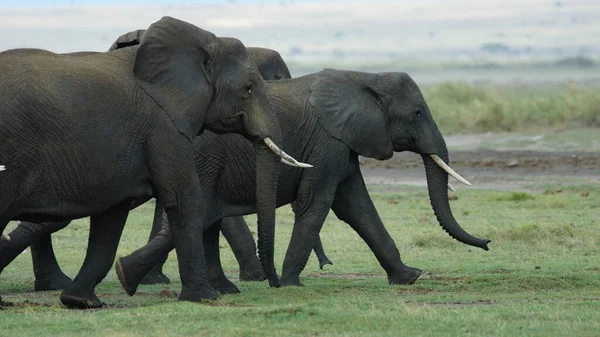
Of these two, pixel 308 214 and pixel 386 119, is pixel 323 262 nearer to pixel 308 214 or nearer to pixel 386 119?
pixel 308 214


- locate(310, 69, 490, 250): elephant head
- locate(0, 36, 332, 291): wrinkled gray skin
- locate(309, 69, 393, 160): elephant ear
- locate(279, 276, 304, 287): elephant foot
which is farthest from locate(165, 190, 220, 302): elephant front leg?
locate(310, 69, 490, 250): elephant head

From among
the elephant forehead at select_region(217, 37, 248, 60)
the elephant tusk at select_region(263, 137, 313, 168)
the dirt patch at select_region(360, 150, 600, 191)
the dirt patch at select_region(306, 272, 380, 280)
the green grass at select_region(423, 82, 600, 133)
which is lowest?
the green grass at select_region(423, 82, 600, 133)

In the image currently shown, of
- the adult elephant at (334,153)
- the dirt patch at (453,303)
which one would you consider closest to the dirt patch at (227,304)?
the adult elephant at (334,153)

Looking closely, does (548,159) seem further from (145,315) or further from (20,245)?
(145,315)

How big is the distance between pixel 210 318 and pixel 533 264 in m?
4.70

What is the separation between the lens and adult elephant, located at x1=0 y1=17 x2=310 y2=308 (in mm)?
10438

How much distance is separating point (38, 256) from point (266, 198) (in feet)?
7.92

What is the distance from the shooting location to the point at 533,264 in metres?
A: 14.0

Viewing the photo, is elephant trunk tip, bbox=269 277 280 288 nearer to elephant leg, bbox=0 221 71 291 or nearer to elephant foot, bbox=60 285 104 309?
elephant foot, bbox=60 285 104 309

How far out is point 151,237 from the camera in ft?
45.8

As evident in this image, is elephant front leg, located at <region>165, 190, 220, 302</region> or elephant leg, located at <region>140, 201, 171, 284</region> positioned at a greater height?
elephant front leg, located at <region>165, 190, 220, 302</region>

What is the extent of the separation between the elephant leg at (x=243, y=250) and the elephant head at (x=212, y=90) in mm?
1786

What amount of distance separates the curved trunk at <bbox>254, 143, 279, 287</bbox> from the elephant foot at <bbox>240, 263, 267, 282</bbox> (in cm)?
174

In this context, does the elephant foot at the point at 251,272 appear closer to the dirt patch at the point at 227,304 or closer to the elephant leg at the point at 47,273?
the elephant leg at the point at 47,273
